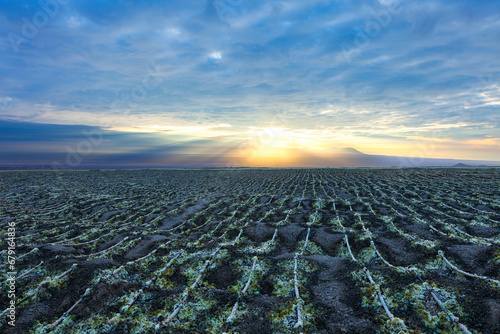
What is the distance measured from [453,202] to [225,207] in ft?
36.8

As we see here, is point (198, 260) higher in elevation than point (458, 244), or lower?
lower

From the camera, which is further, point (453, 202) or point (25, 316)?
point (453, 202)

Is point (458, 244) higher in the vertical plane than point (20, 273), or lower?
higher

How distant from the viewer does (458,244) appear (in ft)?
19.2

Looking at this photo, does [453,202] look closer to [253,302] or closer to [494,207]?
[494,207]

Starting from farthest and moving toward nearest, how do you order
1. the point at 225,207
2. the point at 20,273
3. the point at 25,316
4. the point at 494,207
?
the point at 225,207 < the point at 494,207 < the point at 20,273 < the point at 25,316

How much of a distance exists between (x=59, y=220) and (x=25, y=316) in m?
8.42

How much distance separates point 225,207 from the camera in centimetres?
1299

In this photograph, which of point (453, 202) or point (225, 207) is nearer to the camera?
point (453, 202)

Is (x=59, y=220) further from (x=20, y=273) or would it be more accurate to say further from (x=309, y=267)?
(x=309, y=267)

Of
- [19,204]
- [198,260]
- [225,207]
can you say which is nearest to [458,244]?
[198,260]

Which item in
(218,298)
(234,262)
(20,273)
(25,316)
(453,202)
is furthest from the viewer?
(453,202)

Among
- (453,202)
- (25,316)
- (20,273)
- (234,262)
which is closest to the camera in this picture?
(25,316)

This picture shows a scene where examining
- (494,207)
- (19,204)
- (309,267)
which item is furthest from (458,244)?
(19,204)
